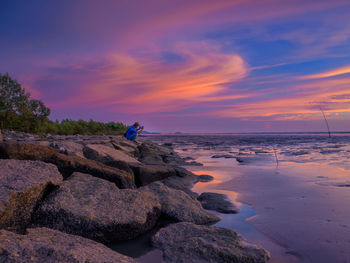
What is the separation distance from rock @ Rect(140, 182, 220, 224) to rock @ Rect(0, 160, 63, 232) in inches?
62.9

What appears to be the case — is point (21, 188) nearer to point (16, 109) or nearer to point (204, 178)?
point (204, 178)

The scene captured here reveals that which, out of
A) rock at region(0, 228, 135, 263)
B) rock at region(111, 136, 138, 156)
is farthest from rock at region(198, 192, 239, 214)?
rock at region(111, 136, 138, 156)

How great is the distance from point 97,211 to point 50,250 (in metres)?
0.96

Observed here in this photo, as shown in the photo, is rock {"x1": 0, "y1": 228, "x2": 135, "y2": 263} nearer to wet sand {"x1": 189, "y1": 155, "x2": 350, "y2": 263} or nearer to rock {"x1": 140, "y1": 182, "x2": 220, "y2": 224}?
rock {"x1": 140, "y1": 182, "x2": 220, "y2": 224}

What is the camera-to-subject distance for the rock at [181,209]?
153 inches

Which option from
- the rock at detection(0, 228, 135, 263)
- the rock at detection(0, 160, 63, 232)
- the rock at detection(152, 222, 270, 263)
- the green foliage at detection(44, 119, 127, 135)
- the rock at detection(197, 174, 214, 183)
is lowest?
the rock at detection(197, 174, 214, 183)

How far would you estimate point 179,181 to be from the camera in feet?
22.6

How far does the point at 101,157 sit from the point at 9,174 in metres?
3.45

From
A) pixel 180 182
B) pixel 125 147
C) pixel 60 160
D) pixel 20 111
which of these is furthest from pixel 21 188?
Result: pixel 20 111

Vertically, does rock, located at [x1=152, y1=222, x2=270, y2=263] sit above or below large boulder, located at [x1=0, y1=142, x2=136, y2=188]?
below

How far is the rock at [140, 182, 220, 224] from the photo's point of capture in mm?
3885

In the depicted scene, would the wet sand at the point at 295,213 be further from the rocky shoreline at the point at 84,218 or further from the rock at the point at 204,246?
the rocky shoreline at the point at 84,218

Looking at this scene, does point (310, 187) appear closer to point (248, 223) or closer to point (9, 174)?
point (248, 223)

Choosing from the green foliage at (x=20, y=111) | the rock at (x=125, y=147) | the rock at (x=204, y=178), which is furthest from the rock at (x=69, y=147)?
the green foliage at (x=20, y=111)
